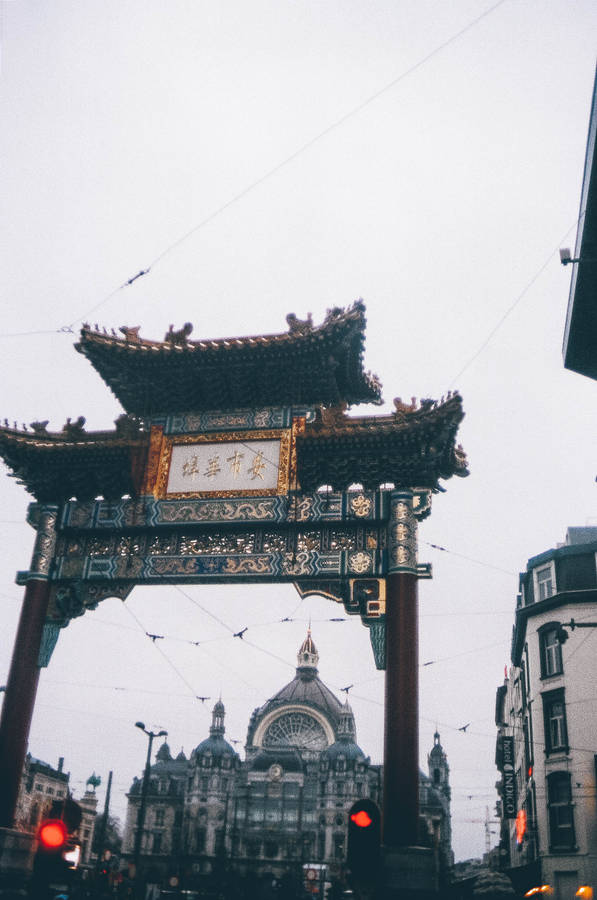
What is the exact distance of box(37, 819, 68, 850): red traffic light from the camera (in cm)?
715

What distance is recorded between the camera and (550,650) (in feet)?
89.8

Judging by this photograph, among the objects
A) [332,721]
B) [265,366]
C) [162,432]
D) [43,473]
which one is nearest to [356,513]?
[265,366]

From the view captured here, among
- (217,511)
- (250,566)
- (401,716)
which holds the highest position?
(217,511)

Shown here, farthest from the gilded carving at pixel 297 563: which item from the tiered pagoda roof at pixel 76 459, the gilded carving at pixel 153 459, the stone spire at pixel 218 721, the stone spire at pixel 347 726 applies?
the stone spire at pixel 218 721

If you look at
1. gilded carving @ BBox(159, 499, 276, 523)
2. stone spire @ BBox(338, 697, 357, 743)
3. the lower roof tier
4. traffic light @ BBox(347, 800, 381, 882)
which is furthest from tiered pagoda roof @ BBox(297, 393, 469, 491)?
stone spire @ BBox(338, 697, 357, 743)

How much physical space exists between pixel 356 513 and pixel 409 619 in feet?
7.92

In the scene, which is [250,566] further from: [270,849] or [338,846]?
[270,849]

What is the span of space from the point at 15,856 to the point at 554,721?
17.9 meters

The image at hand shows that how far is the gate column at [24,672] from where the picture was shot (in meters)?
15.0

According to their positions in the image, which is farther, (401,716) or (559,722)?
(559,722)

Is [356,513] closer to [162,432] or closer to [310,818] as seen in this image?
[162,432]

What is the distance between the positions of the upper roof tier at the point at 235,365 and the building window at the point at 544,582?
13.6 meters

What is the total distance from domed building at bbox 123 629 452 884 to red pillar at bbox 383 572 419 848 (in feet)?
220

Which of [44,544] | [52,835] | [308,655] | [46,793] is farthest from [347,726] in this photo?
[52,835]
